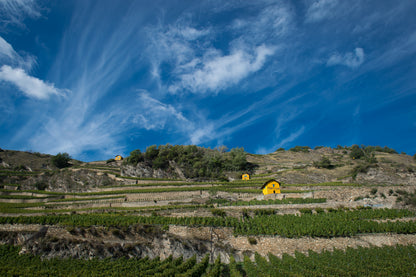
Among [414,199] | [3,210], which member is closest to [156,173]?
[3,210]

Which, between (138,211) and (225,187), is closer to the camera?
(138,211)

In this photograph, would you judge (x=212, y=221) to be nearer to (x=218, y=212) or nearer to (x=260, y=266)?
(x=218, y=212)

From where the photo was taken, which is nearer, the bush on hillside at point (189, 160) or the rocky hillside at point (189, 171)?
the rocky hillside at point (189, 171)

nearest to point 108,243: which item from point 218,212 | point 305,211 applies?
point 218,212

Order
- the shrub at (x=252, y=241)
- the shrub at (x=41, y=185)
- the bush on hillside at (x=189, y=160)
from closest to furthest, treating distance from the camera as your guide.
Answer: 1. the shrub at (x=252, y=241)
2. the shrub at (x=41, y=185)
3. the bush on hillside at (x=189, y=160)

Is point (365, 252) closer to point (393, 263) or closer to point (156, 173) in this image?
point (393, 263)

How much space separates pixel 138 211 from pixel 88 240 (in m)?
9.96

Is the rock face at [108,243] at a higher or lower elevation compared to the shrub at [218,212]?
lower

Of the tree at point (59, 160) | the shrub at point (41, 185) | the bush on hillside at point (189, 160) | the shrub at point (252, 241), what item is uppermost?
the tree at point (59, 160)

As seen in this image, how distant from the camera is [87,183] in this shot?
58031 millimetres

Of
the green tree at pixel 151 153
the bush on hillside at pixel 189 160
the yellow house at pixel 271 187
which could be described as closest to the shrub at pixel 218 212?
the yellow house at pixel 271 187

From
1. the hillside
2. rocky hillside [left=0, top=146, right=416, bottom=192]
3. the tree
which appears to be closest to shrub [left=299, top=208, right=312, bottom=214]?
the hillside

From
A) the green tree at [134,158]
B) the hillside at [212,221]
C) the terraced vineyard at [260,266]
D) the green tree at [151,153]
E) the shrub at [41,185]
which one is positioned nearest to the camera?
the terraced vineyard at [260,266]

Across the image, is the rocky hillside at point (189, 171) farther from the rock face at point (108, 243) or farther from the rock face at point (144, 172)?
the rock face at point (108, 243)
